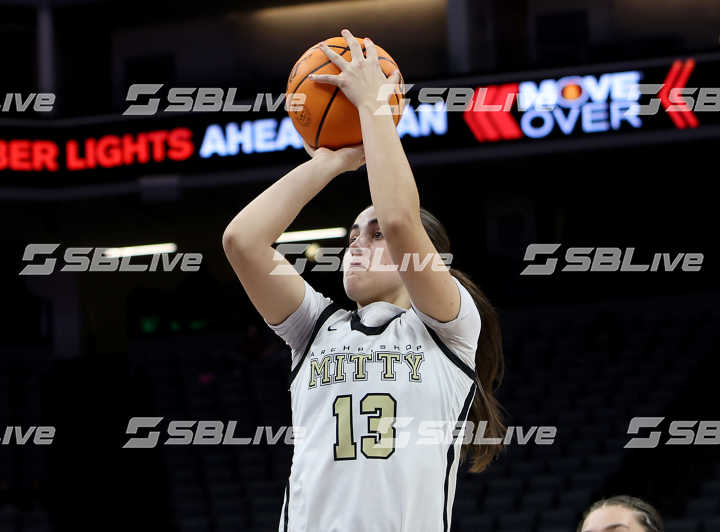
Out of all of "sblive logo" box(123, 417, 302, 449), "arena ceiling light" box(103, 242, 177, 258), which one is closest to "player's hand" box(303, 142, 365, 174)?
"sblive logo" box(123, 417, 302, 449)

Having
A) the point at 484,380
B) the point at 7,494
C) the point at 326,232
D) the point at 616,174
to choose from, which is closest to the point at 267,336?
the point at 326,232

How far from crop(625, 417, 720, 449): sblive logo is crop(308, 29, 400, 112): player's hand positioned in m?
7.64

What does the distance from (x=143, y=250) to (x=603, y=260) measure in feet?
23.0

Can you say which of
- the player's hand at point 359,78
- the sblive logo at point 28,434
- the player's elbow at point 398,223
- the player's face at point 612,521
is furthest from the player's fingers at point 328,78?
the sblive logo at point 28,434

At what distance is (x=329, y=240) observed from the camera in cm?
1577

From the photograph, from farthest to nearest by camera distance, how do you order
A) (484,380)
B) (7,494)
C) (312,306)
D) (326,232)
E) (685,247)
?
(326,232) < (685,247) < (7,494) < (484,380) < (312,306)

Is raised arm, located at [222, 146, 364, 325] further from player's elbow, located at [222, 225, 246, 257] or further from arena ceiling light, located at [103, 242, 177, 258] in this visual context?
arena ceiling light, located at [103, 242, 177, 258]

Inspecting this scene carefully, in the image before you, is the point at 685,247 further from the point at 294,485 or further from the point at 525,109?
the point at 294,485

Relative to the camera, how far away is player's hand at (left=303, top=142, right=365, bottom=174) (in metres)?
2.68

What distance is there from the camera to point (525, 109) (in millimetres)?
11328

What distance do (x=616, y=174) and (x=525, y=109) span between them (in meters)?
3.25

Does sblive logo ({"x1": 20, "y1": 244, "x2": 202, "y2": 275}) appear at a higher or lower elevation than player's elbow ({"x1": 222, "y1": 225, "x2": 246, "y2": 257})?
lower

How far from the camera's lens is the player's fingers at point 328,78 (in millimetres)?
2634

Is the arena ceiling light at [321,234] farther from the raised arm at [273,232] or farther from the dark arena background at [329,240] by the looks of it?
the raised arm at [273,232]
